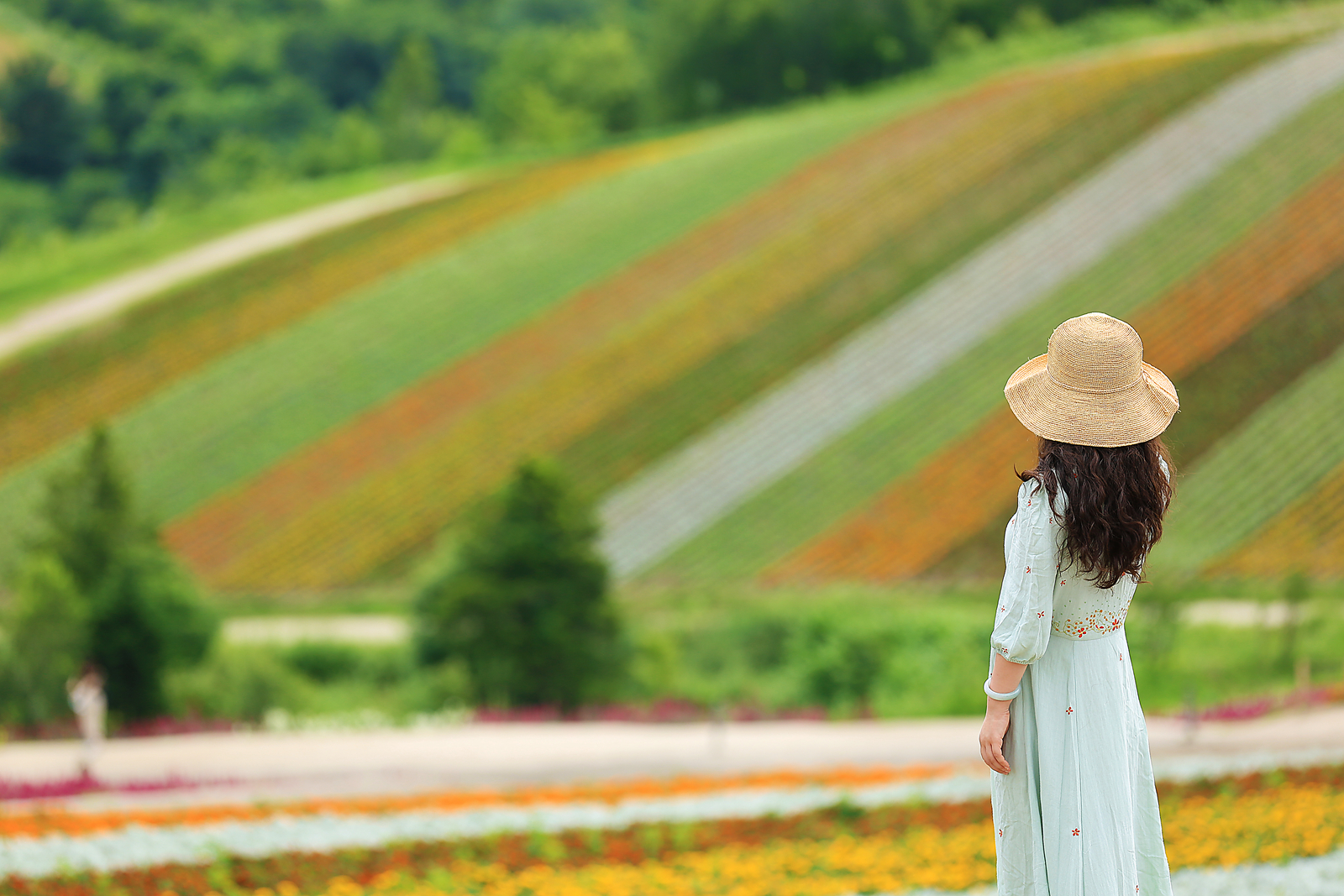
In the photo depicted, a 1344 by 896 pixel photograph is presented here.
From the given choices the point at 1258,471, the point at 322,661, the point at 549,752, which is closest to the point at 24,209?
the point at 322,661

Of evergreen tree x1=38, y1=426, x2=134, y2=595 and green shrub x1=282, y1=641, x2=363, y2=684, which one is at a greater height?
evergreen tree x1=38, y1=426, x2=134, y2=595

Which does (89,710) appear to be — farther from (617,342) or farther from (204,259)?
(204,259)

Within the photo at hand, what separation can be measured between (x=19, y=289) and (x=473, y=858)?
115 ft

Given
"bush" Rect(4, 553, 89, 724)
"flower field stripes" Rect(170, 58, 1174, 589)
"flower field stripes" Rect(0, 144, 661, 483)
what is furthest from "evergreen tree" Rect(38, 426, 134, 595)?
"flower field stripes" Rect(0, 144, 661, 483)

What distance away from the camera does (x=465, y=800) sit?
413 inches

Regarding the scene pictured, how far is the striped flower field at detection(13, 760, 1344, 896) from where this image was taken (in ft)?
24.6

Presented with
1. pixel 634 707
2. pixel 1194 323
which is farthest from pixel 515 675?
pixel 1194 323

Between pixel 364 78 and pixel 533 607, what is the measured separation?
277ft

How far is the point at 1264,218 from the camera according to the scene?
97.8 feet

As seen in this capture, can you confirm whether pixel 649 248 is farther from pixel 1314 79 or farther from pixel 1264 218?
pixel 1314 79

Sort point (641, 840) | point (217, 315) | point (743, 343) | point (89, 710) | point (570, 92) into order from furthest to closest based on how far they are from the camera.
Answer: point (570, 92) < point (217, 315) < point (743, 343) < point (89, 710) < point (641, 840)

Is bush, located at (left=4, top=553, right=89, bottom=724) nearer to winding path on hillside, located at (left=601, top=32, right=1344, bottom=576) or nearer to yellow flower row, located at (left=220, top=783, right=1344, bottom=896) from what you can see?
yellow flower row, located at (left=220, top=783, right=1344, bottom=896)

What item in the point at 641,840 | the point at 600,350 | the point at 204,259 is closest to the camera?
the point at 641,840

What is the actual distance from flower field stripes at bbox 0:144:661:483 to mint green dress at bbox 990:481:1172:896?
29.0 metres
